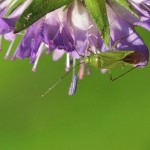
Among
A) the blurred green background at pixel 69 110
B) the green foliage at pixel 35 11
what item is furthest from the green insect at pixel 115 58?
the blurred green background at pixel 69 110

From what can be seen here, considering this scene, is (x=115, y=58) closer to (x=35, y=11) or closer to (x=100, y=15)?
(x=100, y=15)

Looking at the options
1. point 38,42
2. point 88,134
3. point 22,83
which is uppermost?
point 38,42

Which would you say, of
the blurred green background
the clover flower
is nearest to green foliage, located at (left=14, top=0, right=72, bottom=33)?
the clover flower

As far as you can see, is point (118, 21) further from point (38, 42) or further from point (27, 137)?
point (27, 137)

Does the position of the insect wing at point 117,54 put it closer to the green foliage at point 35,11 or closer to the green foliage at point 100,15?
the green foliage at point 100,15

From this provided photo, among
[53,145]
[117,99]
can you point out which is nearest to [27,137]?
[53,145]

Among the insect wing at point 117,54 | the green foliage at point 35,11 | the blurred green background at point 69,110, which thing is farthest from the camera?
the blurred green background at point 69,110

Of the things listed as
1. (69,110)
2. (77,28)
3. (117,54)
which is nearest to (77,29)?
(77,28)

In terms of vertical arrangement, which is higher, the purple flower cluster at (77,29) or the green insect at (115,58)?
the purple flower cluster at (77,29)
